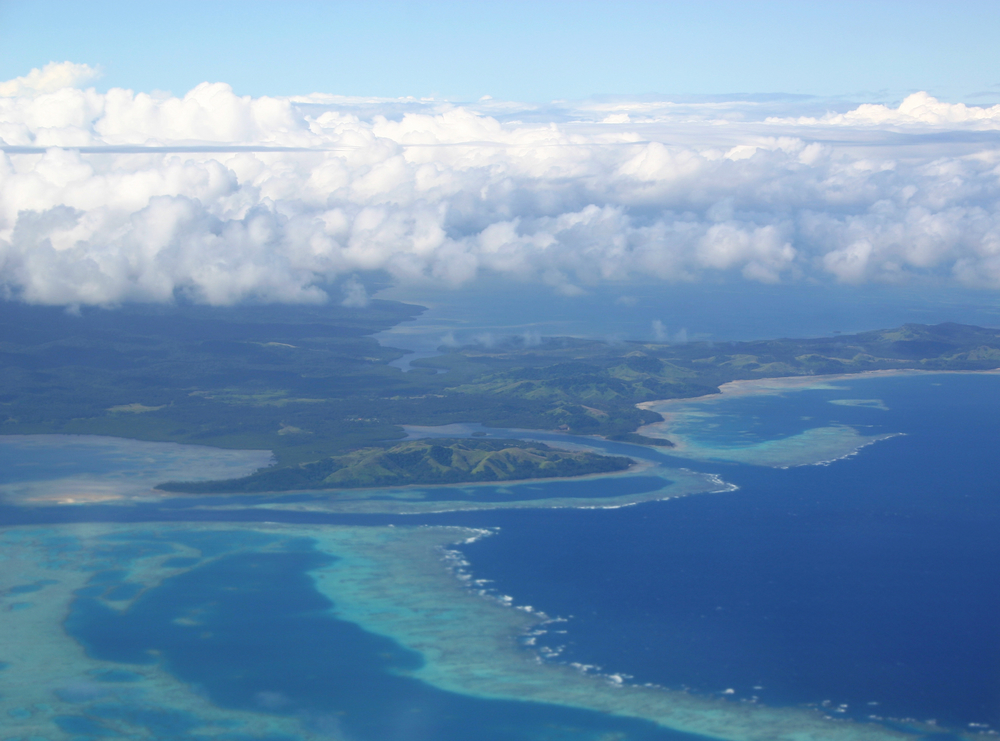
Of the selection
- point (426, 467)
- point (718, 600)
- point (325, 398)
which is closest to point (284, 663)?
point (718, 600)

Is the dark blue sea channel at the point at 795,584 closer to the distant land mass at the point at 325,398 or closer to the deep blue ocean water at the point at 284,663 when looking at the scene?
the deep blue ocean water at the point at 284,663

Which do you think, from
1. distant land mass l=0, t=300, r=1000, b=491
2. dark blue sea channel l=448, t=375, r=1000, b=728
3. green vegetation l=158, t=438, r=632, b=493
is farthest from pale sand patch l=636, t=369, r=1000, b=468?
green vegetation l=158, t=438, r=632, b=493

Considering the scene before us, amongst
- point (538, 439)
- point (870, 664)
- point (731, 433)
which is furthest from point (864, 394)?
point (870, 664)

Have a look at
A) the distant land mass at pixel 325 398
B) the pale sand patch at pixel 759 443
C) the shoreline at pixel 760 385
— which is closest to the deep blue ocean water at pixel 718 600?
the pale sand patch at pixel 759 443

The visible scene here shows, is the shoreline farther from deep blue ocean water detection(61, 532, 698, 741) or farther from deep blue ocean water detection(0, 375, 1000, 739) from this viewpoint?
deep blue ocean water detection(61, 532, 698, 741)

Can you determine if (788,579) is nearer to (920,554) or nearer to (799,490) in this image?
(920,554)
